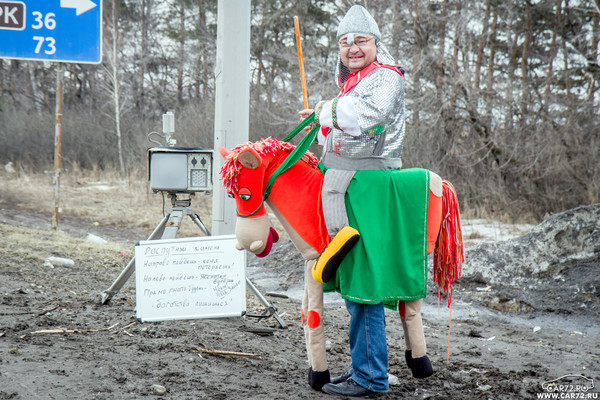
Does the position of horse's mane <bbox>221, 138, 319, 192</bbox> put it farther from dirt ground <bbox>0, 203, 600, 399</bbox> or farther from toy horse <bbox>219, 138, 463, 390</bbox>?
dirt ground <bbox>0, 203, 600, 399</bbox>

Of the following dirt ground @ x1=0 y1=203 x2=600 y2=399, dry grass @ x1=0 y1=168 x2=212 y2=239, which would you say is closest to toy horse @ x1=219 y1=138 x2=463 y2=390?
dirt ground @ x1=0 y1=203 x2=600 y2=399

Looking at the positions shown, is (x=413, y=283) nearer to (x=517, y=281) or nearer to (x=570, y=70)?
(x=517, y=281)

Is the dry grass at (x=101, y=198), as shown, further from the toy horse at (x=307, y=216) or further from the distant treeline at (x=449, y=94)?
the toy horse at (x=307, y=216)

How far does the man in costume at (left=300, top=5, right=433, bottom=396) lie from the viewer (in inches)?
117

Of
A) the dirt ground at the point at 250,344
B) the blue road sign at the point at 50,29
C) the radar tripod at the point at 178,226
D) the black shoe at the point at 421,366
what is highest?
the blue road sign at the point at 50,29

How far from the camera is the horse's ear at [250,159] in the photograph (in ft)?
9.89

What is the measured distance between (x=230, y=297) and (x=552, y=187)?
31.1 ft

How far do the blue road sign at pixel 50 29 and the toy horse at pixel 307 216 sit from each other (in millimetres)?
5600

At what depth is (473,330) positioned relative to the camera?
5.05 metres

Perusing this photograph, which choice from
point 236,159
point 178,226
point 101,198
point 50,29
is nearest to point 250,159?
point 236,159

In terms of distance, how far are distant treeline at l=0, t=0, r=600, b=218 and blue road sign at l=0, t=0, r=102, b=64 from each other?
654 centimetres

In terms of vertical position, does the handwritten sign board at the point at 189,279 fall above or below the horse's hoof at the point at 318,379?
above

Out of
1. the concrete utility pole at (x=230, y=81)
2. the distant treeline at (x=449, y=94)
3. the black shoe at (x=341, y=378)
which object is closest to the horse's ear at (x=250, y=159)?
the black shoe at (x=341, y=378)

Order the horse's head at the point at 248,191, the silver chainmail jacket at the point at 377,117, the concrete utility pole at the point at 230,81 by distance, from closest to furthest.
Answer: the silver chainmail jacket at the point at 377,117 < the horse's head at the point at 248,191 < the concrete utility pole at the point at 230,81
